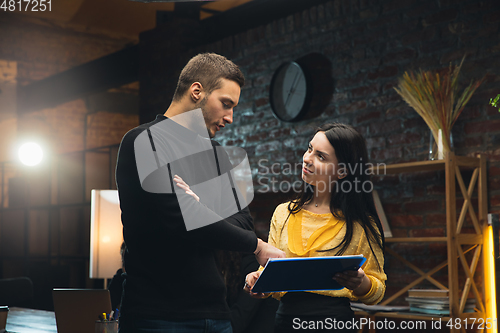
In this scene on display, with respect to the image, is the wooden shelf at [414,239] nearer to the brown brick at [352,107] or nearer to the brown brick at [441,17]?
the brown brick at [352,107]

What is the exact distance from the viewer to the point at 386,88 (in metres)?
3.22

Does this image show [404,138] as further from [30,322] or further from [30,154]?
[30,154]

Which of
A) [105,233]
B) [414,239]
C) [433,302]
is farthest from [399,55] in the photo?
[105,233]

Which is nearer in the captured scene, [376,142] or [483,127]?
[483,127]

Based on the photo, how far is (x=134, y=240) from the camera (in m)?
1.24

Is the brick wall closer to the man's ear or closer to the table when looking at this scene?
the table

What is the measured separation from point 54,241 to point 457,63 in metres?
4.89

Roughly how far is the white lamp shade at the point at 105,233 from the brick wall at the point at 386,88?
1350 mm

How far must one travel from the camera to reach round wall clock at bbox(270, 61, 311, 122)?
360 centimetres

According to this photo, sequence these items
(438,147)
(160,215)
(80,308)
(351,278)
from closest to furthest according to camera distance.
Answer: (160,215)
(351,278)
(80,308)
(438,147)

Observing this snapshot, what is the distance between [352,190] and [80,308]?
1.03 meters

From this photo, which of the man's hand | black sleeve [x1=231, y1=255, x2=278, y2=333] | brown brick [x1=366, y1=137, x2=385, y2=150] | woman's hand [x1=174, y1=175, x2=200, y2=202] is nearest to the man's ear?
woman's hand [x1=174, y1=175, x2=200, y2=202]

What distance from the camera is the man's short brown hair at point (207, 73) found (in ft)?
4.50

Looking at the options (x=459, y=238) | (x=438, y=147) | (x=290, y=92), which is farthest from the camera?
(x=290, y=92)
